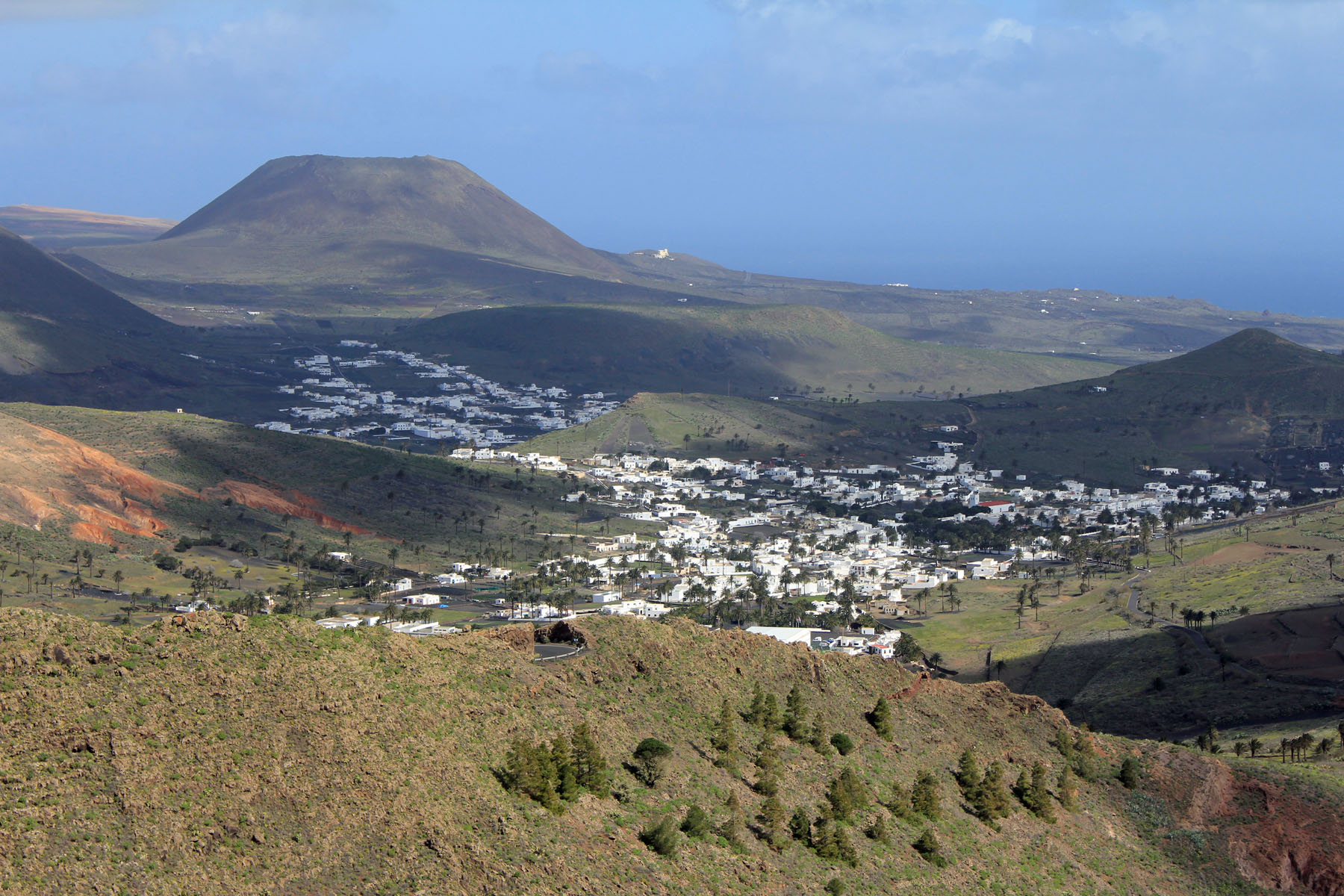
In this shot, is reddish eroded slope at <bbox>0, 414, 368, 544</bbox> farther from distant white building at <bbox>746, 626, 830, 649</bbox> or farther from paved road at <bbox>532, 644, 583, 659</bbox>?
paved road at <bbox>532, 644, 583, 659</bbox>

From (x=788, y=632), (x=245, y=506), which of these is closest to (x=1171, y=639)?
(x=788, y=632)

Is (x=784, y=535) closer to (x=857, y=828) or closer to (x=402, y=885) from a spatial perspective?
(x=857, y=828)

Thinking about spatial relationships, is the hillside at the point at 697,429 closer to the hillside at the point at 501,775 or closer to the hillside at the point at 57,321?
the hillside at the point at 57,321

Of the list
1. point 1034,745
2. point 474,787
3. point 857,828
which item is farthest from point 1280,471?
point 474,787

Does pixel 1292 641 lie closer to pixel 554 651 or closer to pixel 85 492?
pixel 554 651

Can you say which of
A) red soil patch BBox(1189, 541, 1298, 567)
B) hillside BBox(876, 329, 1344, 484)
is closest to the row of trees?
red soil patch BBox(1189, 541, 1298, 567)
